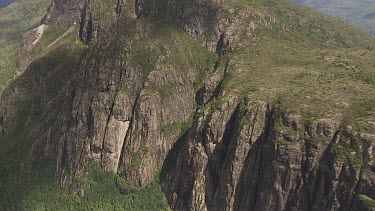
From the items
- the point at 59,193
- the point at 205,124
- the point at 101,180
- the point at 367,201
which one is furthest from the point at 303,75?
the point at 59,193

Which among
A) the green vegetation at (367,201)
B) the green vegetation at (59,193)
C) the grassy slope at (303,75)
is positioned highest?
the grassy slope at (303,75)

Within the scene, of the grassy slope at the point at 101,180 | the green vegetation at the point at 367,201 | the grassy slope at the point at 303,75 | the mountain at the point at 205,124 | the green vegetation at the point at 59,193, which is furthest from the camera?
the grassy slope at the point at 101,180

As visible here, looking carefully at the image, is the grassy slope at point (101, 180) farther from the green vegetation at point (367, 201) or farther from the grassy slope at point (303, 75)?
the green vegetation at point (367, 201)

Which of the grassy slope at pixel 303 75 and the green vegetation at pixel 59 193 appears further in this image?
the green vegetation at pixel 59 193

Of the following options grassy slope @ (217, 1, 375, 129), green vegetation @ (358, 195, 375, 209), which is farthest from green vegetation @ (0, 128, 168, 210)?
green vegetation @ (358, 195, 375, 209)

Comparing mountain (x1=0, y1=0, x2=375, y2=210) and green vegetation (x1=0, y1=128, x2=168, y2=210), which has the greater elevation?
mountain (x1=0, y1=0, x2=375, y2=210)

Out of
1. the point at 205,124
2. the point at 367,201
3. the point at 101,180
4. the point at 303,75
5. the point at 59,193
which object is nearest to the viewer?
the point at 367,201

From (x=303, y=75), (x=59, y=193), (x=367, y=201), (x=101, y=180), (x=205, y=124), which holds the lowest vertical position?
(x=59, y=193)

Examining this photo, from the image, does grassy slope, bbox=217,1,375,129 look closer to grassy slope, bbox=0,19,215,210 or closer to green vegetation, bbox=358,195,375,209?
green vegetation, bbox=358,195,375,209

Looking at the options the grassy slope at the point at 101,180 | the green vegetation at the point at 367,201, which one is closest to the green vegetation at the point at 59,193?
the grassy slope at the point at 101,180

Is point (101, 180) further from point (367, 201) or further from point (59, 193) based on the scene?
point (367, 201)
